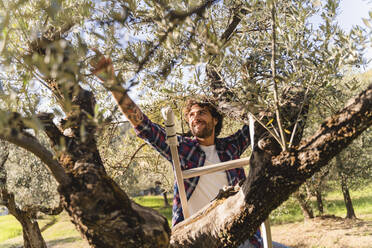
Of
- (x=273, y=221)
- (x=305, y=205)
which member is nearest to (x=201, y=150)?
(x=305, y=205)

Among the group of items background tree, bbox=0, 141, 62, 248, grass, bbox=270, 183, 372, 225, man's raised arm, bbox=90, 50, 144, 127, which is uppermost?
man's raised arm, bbox=90, 50, 144, 127

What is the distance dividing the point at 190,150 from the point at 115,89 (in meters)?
2.46

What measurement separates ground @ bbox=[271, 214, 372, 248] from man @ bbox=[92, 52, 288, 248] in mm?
10071

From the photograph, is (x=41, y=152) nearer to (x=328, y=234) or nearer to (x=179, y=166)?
(x=179, y=166)

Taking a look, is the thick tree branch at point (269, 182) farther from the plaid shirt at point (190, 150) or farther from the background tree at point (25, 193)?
the background tree at point (25, 193)

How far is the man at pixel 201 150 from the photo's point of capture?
315 cm

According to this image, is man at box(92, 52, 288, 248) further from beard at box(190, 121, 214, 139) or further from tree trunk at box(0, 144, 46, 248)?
tree trunk at box(0, 144, 46, 248)

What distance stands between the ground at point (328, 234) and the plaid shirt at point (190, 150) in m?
10.0

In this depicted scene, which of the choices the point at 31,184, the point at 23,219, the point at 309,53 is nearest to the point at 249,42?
the point at 309,53

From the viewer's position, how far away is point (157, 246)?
1.81 meters

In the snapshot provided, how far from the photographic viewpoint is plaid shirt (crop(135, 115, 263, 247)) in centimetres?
312

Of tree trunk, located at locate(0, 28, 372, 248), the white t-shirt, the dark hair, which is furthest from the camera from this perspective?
the dark hair

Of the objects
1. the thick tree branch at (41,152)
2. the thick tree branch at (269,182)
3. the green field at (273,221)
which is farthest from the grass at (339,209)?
the thick tree branch at (41,152)

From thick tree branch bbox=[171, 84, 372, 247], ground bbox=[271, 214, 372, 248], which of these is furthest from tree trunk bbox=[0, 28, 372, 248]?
ground bbox=[271, 214, 372, 248]
